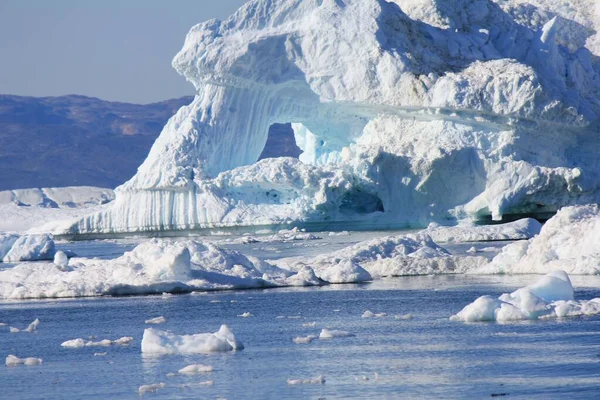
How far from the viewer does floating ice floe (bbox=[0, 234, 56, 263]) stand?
83.3 ft

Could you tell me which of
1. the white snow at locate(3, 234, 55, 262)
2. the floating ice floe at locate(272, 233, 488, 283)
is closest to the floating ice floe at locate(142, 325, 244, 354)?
the floating ice floe at locate(272, 233, 488, 283)

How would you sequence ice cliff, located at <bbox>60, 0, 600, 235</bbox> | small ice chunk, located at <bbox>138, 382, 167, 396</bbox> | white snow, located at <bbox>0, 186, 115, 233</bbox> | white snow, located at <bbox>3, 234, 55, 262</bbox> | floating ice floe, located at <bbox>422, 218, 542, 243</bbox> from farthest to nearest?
white snow, located at <bbox>0, 186, 115, 233</bbox> → ice cliff, located at <bbox>60, 0, 600, 235</bbox> → white snow, located at <bbox>3, 234, 55, 262</bbox> → floating ice floe, located at <bbox>422, 218, 542, 243</bbox> → small ice chunk, located at <bbox>138, 382, 167, 396</bbox>

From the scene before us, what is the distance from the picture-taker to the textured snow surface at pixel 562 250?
16.3 metres

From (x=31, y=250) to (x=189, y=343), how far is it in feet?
49.4

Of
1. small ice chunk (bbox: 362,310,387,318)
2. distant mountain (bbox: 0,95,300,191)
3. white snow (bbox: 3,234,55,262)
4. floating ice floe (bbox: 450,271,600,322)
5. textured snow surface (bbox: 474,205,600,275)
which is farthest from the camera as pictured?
distant mountain (bbox: 0,95,300,191)

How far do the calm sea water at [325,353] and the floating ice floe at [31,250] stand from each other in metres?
10.0

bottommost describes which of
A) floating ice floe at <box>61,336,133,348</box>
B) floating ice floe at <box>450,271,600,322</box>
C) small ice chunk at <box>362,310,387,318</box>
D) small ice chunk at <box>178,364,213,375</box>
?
floating ice floe at <box>61,336,133,348</box>

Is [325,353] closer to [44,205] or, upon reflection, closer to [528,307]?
[528,307]

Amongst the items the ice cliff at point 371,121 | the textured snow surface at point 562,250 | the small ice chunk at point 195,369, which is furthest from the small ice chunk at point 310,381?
the ice cliff at point 371,121

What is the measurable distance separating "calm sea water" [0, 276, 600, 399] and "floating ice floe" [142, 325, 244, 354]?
5.3 inches

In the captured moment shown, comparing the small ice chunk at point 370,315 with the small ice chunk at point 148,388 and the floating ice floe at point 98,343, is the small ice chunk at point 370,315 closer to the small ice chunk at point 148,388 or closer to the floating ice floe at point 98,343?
the floating ice floe at point 98,343

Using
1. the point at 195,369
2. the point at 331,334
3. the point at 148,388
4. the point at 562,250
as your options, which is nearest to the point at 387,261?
the point at 562,250

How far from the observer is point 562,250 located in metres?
16.9

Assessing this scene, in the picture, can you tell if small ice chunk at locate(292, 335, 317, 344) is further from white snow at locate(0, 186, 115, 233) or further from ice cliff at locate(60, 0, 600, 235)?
white snow at locate(0, 186, 115, 233)
